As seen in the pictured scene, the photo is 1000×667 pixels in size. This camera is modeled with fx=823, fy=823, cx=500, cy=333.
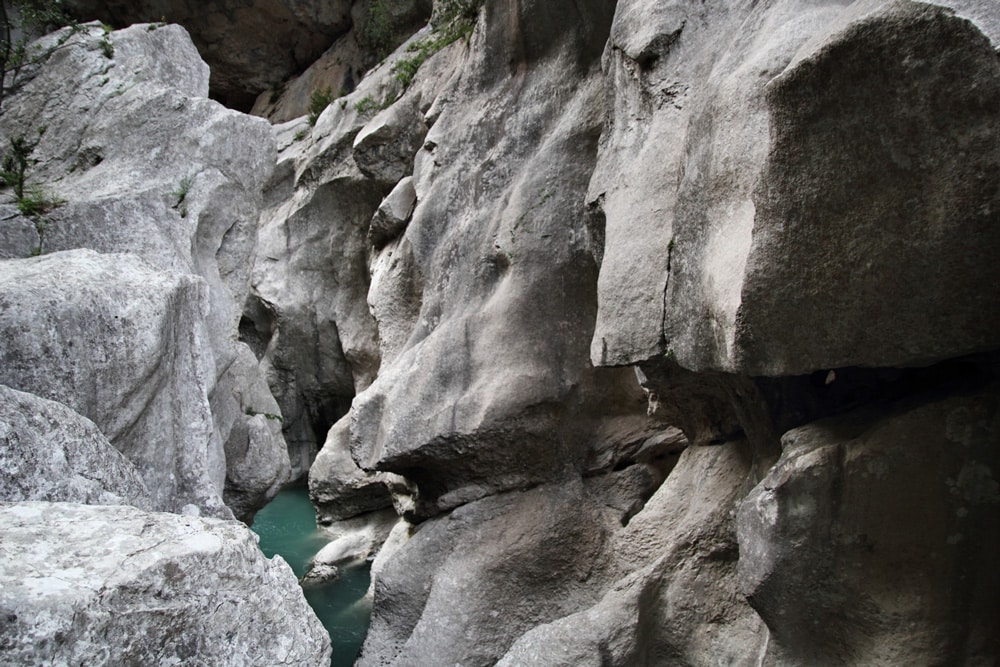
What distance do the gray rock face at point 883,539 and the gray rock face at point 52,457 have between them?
3236 mm

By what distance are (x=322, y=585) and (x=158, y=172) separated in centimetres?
593

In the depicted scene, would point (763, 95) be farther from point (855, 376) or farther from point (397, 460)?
point (397, 460)

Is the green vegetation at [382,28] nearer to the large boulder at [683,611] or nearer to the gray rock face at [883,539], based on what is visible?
the large boulder at [683,611]

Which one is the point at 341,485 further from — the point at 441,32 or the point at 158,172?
the point at 441,32

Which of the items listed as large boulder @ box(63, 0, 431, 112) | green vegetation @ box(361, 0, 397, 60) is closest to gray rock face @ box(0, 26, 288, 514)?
green vegetation @ box(361, 0, 397, 60)

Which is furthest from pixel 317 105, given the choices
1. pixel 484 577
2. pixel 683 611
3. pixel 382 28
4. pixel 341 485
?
pixel 683 611

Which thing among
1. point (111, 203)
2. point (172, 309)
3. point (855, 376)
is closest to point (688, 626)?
point (855, 376)

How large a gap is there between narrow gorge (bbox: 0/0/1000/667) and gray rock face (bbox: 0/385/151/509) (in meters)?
0.01

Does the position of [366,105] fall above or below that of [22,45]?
above

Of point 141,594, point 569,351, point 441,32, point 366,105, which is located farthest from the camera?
point 366,105

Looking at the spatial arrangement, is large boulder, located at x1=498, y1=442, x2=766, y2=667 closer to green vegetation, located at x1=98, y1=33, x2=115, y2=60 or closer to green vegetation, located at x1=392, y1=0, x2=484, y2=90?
green vegetation, located at x1=98, y1=33, x2=115, y2=60

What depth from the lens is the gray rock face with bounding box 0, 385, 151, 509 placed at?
10.0 ft

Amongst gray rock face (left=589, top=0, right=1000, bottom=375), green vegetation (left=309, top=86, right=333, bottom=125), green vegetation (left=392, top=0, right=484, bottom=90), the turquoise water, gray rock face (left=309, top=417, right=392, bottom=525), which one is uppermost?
green vegetation (left=392, top=0, right=484, bottom=90)

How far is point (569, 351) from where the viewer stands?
7.73 metres
